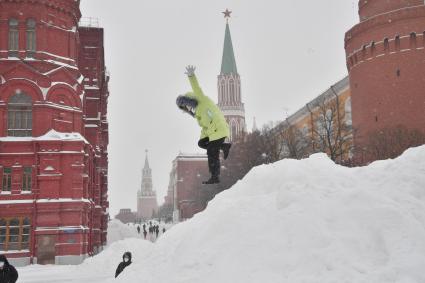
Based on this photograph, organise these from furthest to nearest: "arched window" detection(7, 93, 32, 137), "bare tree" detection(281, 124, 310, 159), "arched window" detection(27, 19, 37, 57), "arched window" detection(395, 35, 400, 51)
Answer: "arched window" detection(395, 35, 400, 51) → "bare tree" detection(281, 124, 310, 159) → "arched window" detection(27, 19, 37, 57) → "arched window" detection(7, 93, 32, 137)

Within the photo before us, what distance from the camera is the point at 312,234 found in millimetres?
10438

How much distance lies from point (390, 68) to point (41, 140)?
33758 mm

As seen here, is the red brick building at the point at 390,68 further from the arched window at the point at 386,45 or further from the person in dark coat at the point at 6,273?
the person in dark coat at the point at 6,273

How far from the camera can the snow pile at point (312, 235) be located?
9.59 meters

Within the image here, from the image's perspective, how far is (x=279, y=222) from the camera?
11055mm

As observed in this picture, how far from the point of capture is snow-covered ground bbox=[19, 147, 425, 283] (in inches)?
377

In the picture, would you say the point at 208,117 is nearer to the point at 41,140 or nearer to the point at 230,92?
the point at 41,140

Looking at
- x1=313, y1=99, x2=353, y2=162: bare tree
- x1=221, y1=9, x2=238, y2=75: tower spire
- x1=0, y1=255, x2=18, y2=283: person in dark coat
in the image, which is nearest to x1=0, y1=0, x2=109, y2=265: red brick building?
x1=313, y1=99, x2=353, y2=162: bare tree

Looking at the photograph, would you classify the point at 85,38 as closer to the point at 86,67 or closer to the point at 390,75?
the point at 86,67

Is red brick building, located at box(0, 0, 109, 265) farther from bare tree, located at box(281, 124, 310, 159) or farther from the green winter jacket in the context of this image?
the green winter jacket

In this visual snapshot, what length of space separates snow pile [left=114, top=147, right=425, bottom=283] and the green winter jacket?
8.86 feet

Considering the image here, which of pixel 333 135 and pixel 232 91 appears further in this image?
pixel 232 91

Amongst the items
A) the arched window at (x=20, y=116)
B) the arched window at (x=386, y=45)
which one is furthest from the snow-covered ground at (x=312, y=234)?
the arched window at (x=386, y=45)

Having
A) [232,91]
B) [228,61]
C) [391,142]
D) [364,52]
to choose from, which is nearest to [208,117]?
[391,142]
